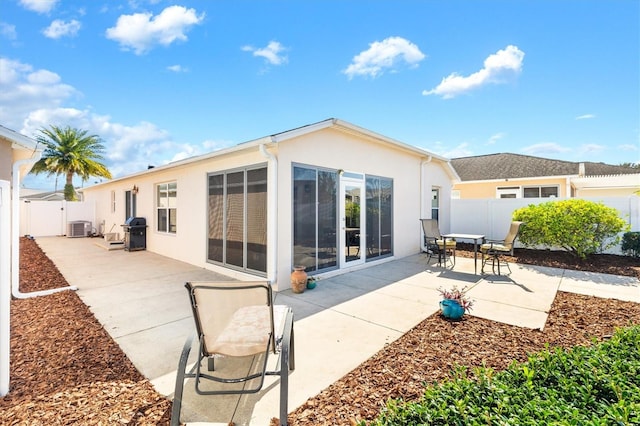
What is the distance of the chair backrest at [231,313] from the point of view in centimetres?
231

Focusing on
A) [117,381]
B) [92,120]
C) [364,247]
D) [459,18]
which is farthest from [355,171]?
[92,120]

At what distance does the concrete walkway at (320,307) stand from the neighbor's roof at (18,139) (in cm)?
282

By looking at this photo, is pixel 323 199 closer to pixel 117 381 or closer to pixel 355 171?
pixel 355 171

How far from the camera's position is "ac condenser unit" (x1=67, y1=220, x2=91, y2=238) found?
1582 cm

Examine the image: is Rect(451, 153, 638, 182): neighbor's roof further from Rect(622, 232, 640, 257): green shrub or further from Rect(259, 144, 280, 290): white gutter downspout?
Rect(259, 144, 280, 290): white gutter downspout

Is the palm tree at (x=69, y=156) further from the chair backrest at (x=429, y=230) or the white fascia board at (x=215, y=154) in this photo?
the chair backrest at (x=429, y=230)

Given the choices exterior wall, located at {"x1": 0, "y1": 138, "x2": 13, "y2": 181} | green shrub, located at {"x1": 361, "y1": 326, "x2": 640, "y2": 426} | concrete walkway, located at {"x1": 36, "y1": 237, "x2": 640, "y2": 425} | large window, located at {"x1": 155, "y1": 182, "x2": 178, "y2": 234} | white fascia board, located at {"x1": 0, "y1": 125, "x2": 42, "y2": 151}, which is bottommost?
concrete walkway, located at {"x1": 36, "y1": 237, "x2": 640, "y2": 425}

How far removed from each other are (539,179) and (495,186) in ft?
6.99

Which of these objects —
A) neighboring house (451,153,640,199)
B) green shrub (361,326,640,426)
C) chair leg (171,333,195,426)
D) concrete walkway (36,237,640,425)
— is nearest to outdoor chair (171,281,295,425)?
chair leg (171,333,195,426)

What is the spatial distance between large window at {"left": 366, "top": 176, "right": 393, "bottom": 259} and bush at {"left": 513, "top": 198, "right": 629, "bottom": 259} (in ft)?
15.0

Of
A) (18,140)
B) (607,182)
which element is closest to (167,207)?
(18,140)

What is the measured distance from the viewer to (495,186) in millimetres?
16688

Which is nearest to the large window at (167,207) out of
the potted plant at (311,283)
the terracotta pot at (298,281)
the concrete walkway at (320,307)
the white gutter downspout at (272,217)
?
the concrete walkway at (320,307)

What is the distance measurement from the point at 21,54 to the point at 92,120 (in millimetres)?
18170
